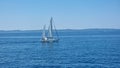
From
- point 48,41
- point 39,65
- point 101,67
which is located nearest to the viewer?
point 101,67

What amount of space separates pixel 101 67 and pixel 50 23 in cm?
9303

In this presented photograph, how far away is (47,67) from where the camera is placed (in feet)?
191

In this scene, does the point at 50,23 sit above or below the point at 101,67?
above

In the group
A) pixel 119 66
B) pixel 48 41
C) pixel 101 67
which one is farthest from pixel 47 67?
pixel 48 41

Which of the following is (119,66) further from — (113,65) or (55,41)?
(55,41)

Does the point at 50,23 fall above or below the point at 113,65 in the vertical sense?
above

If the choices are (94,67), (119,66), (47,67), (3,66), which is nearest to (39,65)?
(47,67)

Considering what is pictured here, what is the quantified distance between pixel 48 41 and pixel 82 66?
82.9m

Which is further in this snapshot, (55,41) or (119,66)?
(55,41)

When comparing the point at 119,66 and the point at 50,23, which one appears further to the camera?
the point at 50,23

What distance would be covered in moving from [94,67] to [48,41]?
278ft

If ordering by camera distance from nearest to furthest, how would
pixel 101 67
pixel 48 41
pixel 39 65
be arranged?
1. pixel 101 67
2. pixel 39 65
3. pixel 48 41

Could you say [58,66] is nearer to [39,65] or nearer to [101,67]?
[39,65]

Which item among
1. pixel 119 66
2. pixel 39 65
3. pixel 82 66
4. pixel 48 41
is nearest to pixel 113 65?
pixel 119 66
